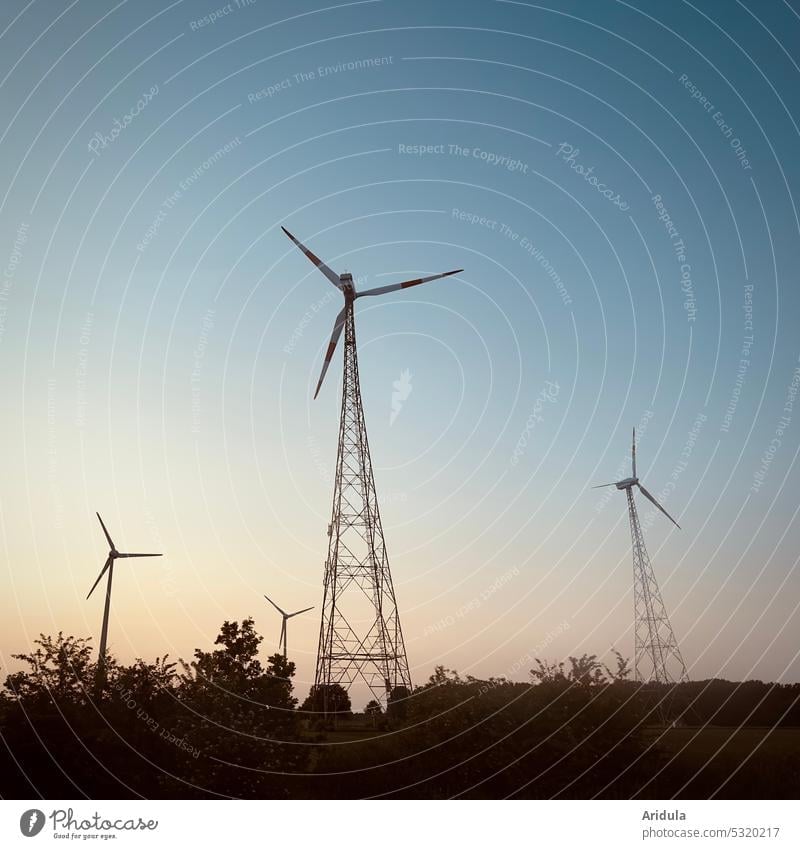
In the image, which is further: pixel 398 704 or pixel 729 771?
pixel 398 704

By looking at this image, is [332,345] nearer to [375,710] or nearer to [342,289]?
[342,289]

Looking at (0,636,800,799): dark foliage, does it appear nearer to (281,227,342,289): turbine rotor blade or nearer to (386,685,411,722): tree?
(386,685,411,722): tree

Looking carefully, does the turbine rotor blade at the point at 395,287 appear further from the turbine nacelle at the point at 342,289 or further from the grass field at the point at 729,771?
the grass field at the point at 729,771

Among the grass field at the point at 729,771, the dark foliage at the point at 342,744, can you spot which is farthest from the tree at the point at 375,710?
the grass field at the point at 729,771

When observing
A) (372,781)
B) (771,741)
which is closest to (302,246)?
(372,781)

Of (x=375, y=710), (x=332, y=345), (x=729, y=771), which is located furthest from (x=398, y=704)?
(x=332, y=345)

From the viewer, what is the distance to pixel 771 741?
49.6 meters

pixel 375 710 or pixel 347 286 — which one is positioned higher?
pixel 347 286

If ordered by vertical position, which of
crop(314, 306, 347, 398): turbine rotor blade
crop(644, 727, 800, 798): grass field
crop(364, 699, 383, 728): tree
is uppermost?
crop(314, 306, 347, 398): turbine rotor blade

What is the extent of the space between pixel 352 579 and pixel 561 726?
1607cm

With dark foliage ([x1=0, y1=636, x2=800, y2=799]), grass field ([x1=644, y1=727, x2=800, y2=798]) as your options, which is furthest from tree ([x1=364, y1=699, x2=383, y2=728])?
grass field ([x1=644, y1=727, x2=800, y2=798])
